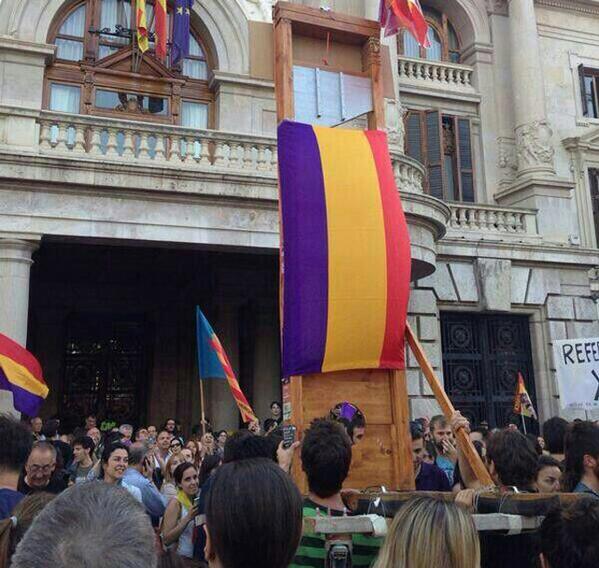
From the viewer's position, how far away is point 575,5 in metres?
19.4

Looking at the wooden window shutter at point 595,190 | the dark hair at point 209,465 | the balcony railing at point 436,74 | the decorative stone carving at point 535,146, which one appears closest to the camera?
the dark hair at point 209,465

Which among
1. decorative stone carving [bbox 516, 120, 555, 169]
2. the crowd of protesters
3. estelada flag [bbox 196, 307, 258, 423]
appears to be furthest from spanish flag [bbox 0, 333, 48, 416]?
decorative stone carving [bbox 516, 120, 555, 169]

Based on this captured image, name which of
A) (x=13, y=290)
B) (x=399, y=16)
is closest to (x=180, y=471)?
(x=13, y=290)

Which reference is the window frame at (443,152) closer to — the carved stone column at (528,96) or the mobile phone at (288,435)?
the carved stone column at (528,96)

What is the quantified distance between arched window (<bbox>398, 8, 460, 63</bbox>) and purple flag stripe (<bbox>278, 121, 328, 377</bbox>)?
1411 cm

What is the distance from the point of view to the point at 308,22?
19.6ft

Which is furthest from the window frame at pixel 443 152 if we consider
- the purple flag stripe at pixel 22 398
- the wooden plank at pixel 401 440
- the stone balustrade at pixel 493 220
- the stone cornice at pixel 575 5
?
the wooden plank at pixel 401 440

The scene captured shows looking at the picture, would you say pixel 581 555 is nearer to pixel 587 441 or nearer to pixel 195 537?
pixel 587 441

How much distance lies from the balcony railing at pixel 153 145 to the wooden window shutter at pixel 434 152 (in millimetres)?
4887

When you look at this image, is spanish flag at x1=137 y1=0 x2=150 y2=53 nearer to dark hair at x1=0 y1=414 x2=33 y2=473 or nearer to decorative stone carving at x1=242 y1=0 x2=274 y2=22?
decorative stone carving at x1=242 y1=0 x2=274 y2=22

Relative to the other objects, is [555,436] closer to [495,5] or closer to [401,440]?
[401,440]

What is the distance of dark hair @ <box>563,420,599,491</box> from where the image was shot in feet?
12.5

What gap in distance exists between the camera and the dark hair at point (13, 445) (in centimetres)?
373

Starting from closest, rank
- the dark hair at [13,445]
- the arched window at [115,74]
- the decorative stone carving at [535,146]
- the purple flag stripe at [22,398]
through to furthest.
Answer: the dark hair at [13,445]
the purple flag stripe at [22,398]
the arched window at [115,74]
the decorative stone carving at [535,146]
